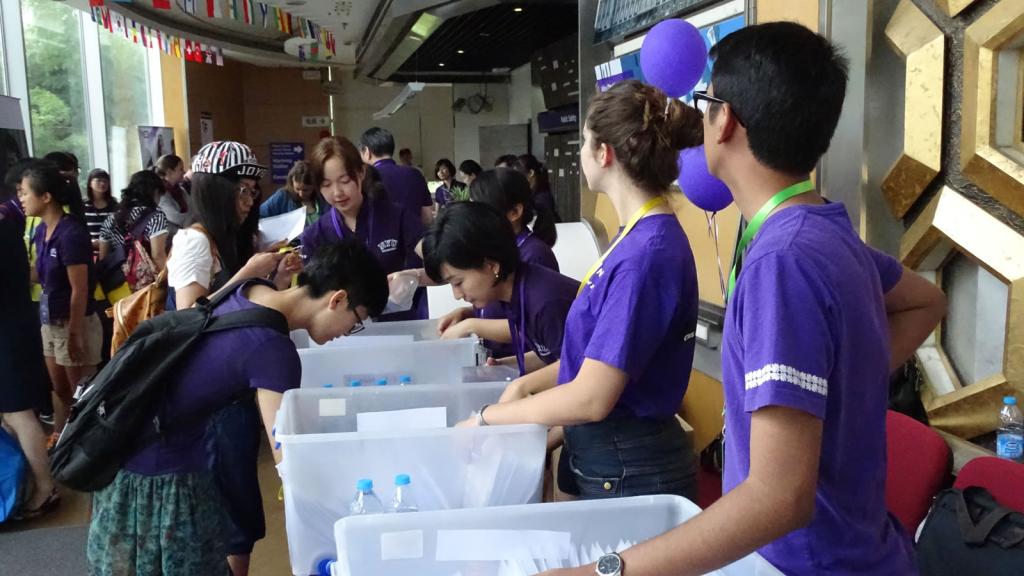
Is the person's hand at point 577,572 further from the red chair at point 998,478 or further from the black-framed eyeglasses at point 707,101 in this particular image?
the red chair at point 998,478

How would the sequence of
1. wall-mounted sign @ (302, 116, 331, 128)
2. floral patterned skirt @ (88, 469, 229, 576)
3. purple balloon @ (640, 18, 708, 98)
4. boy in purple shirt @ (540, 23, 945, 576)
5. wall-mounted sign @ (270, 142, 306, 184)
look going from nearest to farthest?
boy in purple shirt @ (540, 23, 945, 576) → floral patterned skirt @ (88, 469, 229, 576) → purple balloon @ (640, 18, 708, 98) → wall-mounted sign @ (270, 142, 306, 184) → wall-mounted sign @ (302, 116, 331, 128)

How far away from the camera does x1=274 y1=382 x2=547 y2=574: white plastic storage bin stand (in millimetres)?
1364

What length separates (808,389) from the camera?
72cm

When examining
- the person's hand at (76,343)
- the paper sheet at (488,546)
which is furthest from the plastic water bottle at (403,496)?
the person's hand at (76,343)

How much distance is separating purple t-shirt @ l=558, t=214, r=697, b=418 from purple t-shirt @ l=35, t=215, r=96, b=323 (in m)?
3.02

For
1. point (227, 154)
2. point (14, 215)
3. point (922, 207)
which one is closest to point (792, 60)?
point (922, 207)

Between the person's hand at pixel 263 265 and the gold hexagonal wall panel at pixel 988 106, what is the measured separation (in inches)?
72.8

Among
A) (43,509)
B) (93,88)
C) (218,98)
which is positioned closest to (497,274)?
(43,509)

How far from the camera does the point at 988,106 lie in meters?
1.71

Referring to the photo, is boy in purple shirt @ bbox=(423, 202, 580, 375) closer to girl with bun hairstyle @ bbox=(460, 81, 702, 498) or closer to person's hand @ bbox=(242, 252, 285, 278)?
girl with bun hairstyle @ bbox=(460, 81, 702, 498)

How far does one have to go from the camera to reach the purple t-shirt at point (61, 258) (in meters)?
3.57

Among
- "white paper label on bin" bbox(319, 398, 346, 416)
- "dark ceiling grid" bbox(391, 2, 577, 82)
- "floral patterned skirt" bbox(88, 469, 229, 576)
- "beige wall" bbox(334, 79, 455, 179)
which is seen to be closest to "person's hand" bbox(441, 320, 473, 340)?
"white paper label on bin" bbox(319, 398, 346, 416)

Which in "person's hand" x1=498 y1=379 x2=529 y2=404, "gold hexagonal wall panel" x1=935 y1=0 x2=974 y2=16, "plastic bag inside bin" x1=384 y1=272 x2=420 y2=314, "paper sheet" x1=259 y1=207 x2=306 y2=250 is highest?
"gold hexagonal wall panel" x1=935 y1=0 x2=974 y2=16

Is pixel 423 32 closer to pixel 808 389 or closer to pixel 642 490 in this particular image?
pixel 642 490
